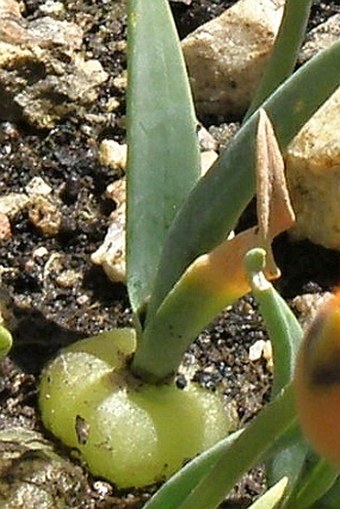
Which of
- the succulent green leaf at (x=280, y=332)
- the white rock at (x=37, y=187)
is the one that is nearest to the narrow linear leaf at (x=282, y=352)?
the succulent green leaf at (x=280, y=332)

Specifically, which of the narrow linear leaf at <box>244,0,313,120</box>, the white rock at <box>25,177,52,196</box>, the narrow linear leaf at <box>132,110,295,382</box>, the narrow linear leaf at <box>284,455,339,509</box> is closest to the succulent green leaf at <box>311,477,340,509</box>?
the narrow linear leaf at <box>284,455,339,509</box>

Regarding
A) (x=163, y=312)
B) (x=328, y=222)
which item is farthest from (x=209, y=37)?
(x=163, y=312)

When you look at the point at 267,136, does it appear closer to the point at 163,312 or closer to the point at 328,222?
the point at 163,312

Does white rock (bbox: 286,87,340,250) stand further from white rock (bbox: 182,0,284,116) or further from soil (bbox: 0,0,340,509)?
white rock (bbox: 182,0,284,116)

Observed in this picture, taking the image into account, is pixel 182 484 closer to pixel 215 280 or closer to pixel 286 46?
pixel 215 280

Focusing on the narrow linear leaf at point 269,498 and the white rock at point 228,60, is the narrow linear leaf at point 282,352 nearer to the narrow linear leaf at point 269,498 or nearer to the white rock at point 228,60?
the narrow linear leaf at point 269,498

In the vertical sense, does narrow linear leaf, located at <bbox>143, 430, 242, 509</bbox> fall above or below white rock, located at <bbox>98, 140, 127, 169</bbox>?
above

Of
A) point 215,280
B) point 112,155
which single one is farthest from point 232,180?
point 112,155
